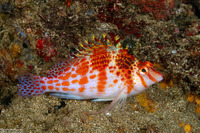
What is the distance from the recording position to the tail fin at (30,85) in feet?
11.2

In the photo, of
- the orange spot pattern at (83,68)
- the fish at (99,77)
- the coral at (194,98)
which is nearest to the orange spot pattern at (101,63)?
the fish at (99,77)

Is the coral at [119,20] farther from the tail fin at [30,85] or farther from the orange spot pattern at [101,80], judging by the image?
the tail fin at [30,85]

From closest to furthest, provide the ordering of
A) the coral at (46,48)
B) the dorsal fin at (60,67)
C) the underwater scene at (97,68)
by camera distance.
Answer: the underwater scene at (97,68)
the dorsal fin at (60,67)
the coral at (46,48)

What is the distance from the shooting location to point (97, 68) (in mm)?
3414

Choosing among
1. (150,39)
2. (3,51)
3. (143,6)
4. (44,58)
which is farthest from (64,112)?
(143,6)

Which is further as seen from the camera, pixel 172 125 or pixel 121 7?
pixel 121 7

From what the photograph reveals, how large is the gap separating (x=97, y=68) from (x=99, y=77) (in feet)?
0.65

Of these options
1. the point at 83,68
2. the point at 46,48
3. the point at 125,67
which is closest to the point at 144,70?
the point at 125,67

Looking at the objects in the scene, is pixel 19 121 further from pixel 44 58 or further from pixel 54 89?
pixel 44 58

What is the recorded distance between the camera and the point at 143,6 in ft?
13.7

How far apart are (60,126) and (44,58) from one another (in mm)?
1868

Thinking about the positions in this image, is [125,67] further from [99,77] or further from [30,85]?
[30,85]

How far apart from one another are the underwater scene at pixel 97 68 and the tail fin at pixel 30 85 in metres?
0.01

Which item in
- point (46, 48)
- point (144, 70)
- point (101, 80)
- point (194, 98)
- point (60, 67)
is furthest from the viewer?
point (194, 98)
